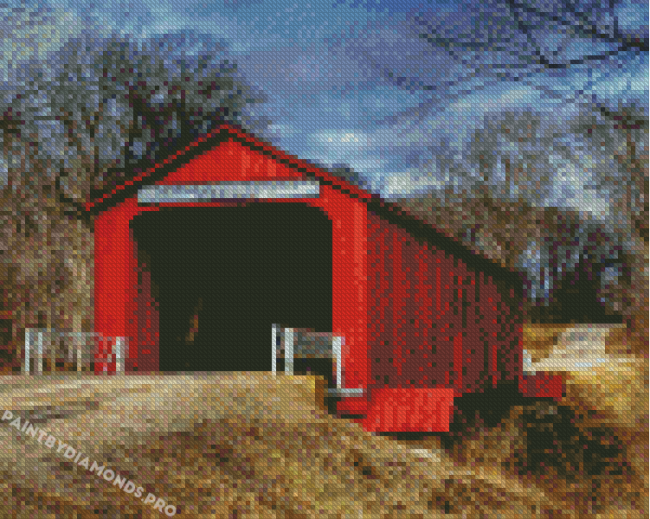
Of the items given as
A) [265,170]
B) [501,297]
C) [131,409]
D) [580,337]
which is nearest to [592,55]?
[265,170]

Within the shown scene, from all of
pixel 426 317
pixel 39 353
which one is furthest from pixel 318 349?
pixel 39 353

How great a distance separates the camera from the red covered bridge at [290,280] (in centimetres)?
1222

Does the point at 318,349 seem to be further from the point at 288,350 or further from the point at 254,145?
the point at 254,145

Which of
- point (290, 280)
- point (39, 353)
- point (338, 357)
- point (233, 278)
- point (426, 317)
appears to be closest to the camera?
point (338, 357)

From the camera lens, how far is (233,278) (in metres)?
16.7

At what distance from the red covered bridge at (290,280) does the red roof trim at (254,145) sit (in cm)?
2

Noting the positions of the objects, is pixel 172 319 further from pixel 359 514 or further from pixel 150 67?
pixel 150 67

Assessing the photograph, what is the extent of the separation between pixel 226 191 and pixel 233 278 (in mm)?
4058

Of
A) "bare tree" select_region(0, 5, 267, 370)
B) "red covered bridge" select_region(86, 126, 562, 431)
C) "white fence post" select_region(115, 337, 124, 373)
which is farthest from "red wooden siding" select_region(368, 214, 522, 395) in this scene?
Result: "bare tree" select_region(0, 5, 267, 370)

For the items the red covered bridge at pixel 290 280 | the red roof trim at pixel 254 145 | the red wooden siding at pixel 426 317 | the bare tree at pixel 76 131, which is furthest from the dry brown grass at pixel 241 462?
the bare tree at pixel 76 131

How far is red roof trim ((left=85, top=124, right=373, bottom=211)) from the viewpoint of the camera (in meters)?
12.3

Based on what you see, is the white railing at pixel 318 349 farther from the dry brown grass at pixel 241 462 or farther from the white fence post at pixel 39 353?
the white fence post at pixel 39 353

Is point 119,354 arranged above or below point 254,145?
below

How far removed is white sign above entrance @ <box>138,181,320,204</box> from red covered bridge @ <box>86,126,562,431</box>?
0.02 m
